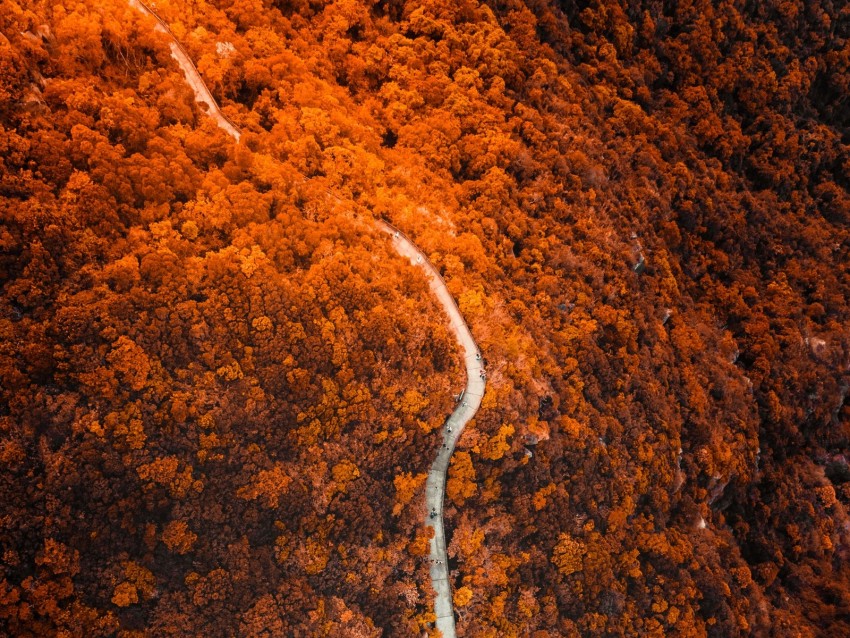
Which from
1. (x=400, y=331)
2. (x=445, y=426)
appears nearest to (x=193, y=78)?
(x=400, y=331)

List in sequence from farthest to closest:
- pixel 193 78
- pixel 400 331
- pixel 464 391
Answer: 1. pixel 464 391
2. pixel 193 78
3. pixel 400 331

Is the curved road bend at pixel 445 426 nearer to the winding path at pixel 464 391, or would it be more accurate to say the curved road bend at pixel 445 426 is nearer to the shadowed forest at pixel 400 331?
the winding path at pixel 464 391

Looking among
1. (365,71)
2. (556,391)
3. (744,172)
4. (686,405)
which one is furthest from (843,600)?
(365,71)

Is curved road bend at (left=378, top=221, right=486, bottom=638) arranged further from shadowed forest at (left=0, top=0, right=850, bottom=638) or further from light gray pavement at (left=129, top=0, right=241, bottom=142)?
light gray pavement at (left=129, top=0, right=241, bottom=142)

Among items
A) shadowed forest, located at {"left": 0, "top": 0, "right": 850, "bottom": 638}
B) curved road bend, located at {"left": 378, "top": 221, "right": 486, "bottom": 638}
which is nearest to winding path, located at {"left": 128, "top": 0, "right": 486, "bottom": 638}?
curved road bend, located at {"left": 378, "top": 221, "right": 486, "bottom": 638}

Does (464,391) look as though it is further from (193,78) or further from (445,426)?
(193,78)

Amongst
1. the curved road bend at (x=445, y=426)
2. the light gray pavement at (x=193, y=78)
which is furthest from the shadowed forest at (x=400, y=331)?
the curved road bend at (x=445, y=426)

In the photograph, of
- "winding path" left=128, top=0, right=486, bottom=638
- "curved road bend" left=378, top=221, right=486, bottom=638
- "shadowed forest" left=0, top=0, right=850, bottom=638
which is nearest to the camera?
Result: "shadowed forest" left=0, top=0, right=850, bottom=638
